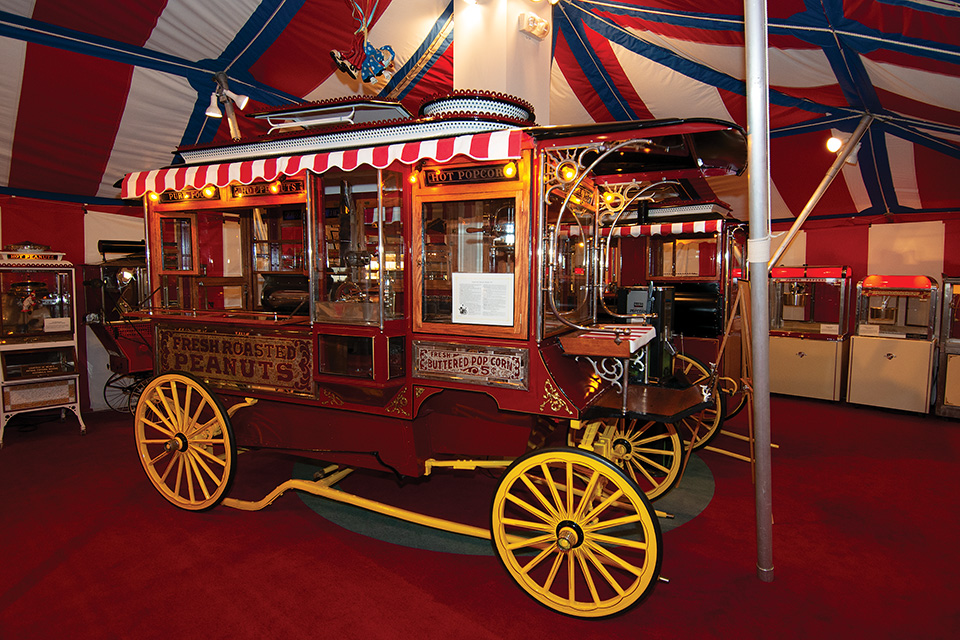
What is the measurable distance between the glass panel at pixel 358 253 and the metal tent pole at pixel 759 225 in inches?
70.6

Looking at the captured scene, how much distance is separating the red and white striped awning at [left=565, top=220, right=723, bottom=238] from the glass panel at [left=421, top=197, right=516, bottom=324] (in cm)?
298

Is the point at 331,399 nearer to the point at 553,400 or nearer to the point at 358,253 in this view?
the point at 358,253

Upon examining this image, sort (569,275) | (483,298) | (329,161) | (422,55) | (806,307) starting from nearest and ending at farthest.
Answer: (483,298), (329,161), (569,275), (422,55), (806,307)

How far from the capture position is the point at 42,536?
9.66ft

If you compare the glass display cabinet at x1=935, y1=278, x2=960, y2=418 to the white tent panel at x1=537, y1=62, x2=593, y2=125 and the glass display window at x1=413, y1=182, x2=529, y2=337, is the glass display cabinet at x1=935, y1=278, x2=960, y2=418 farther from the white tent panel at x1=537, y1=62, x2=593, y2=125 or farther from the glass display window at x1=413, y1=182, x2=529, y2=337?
the glass display window at x1=413, y1=182, x2=529, y2=337

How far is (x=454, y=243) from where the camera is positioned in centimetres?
284

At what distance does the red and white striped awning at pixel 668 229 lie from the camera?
18.3 feet

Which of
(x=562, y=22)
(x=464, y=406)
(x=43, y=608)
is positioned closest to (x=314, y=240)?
(x=464, y=406)

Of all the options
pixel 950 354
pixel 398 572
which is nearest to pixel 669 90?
pixel 950 354

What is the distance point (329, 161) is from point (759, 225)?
2.20 metres

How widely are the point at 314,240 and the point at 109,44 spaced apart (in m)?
2.57

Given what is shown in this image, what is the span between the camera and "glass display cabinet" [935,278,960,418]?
219 inches

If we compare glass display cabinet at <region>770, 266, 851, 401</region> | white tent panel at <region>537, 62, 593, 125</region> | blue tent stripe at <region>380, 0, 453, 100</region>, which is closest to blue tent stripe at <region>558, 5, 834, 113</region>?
white tent panel at <region>537, 62, 593, 125</region>

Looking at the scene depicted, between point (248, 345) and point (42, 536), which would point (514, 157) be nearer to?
point (248, 345)
